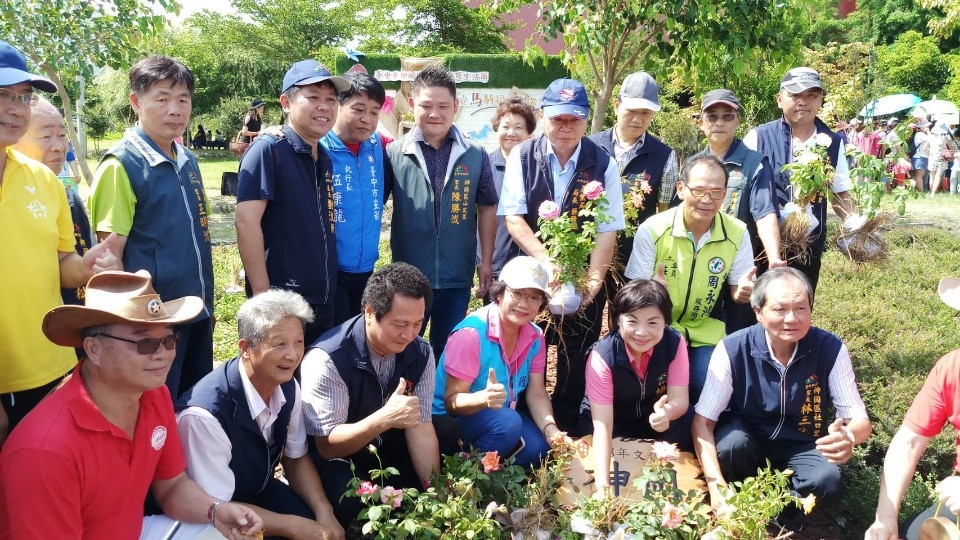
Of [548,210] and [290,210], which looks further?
[548,210]

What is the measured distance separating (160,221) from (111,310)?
1.13 metres

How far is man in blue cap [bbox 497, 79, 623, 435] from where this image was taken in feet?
13.3

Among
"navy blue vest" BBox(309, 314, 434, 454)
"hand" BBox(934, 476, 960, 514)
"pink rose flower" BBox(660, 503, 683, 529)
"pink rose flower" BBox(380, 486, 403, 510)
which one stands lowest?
"pink rose flower" BBox(660, 503, 683, 529)

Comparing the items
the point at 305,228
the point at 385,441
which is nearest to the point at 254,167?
the point at 305,228

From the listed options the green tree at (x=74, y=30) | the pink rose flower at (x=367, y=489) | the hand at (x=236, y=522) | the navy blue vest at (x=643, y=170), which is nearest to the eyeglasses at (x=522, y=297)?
the navy blue vest at (x=643, y=170)

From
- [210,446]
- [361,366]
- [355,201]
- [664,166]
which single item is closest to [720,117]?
[664,166]

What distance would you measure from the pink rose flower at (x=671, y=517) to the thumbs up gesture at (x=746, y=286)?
1662 millimetres

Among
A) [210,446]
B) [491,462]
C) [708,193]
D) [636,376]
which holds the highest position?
[708,193]

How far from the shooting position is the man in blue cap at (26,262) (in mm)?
2643

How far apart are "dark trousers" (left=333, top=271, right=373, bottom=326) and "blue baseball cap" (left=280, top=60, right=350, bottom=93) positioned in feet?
3.27

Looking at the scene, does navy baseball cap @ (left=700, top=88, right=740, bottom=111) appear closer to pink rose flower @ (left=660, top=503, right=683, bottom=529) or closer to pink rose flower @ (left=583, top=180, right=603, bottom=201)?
pink rose flower @ (left=583, top=180, right=603, bottom=201)

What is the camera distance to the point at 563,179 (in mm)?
4160

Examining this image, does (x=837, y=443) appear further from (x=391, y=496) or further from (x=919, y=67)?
(x=919, y=67)

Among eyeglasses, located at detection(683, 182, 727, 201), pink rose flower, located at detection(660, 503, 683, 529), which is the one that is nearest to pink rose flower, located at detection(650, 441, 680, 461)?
pink rose flower, located at detection(660, 503, 683, 529)
